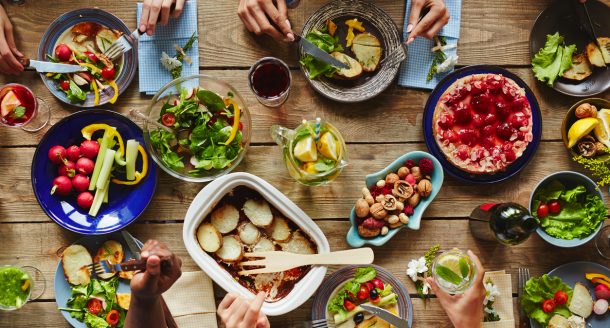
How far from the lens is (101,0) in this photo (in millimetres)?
2395

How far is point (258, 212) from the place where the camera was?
2.30m

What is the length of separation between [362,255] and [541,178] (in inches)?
34.8

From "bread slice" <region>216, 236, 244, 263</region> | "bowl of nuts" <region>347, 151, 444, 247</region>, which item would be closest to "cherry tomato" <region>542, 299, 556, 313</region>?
"bowl of nuts" <region>347, 151, 444, 247</region>

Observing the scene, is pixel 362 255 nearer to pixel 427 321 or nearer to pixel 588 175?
pixel 427 321

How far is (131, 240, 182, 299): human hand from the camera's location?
6.10 ft

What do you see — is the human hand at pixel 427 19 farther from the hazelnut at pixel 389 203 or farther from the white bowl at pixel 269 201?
the white bowl at pixel 269 201

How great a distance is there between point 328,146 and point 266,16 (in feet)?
1.97

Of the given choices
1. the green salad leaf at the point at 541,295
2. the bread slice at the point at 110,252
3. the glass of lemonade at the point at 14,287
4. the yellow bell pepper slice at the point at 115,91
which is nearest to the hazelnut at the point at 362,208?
the green salad leaf at the point at 541,295

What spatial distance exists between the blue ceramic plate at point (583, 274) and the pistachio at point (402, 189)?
2.37 ft

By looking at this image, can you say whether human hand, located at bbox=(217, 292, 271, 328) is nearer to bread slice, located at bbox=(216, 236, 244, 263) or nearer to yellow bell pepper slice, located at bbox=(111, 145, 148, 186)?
bread slice, located at bbox=(216, 236, 244, 263)

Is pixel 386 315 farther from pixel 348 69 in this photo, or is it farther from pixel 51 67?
pixel 51 67

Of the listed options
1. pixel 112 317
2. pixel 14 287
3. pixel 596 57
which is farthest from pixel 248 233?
pixel 596 57

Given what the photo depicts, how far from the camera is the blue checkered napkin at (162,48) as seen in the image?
93.3 inches

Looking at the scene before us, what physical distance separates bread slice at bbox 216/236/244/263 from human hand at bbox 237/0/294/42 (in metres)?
0.85
